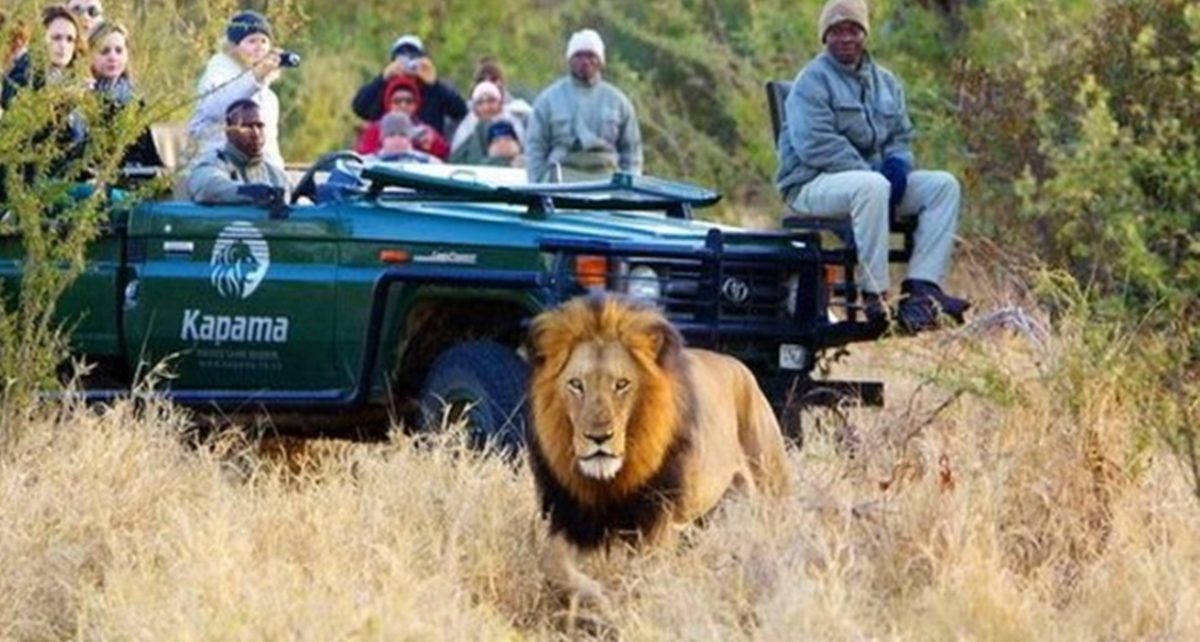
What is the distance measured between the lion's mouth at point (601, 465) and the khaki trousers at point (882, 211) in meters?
2.79

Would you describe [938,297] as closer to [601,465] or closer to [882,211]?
[882,211]

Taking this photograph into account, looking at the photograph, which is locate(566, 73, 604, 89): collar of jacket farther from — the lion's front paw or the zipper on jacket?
the lion's front paw

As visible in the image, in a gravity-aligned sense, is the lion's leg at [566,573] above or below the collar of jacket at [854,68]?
below

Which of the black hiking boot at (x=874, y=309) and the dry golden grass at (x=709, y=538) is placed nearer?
the dry golden grass at (x=709, y=538)

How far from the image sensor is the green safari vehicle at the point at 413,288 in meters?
12.0

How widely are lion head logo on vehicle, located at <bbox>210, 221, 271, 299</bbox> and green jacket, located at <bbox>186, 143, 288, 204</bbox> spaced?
139 mm

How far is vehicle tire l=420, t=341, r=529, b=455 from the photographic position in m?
11.9

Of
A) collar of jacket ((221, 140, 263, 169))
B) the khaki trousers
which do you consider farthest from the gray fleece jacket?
the khaki trousers

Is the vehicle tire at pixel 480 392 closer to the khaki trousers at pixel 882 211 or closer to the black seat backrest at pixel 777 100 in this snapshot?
the khaki trousers at pixel 882 211

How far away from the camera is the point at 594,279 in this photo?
11867mm

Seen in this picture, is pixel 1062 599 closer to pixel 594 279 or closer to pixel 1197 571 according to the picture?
pixel 1197 571

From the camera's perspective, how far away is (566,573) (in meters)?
9.72

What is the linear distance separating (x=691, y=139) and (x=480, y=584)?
1478 cm

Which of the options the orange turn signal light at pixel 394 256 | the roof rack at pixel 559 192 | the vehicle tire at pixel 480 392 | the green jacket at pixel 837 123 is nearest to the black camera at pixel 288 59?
the roof rack at pixel 559 192
